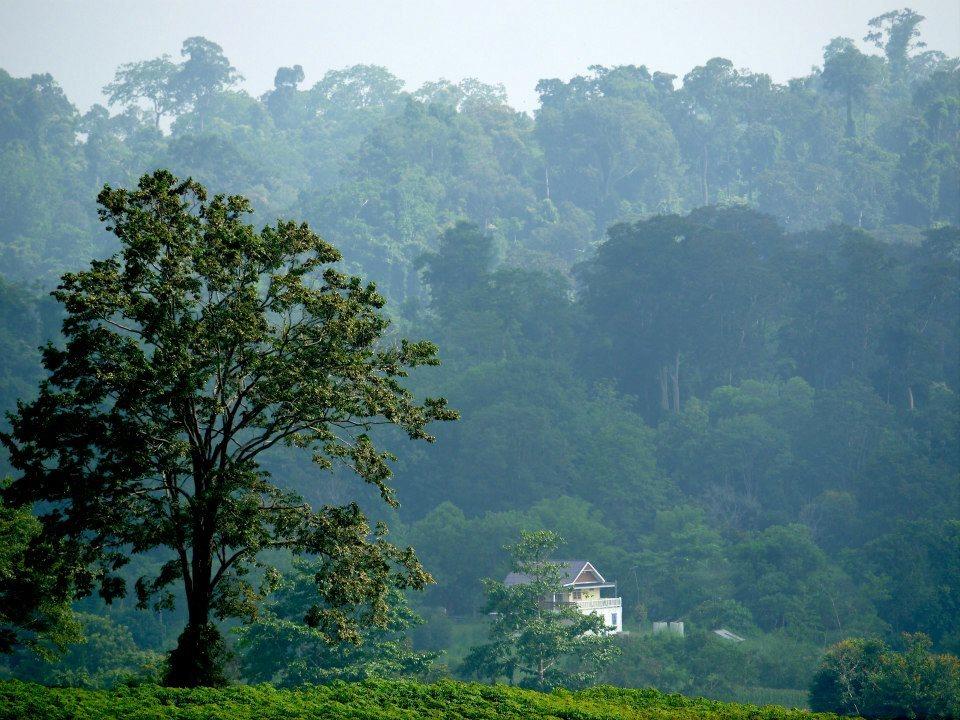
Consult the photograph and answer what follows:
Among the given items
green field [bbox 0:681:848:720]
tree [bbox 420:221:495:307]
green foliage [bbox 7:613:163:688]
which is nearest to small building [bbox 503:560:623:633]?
green foliage [bbox 7:613:163:688]

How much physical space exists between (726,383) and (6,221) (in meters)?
66.8

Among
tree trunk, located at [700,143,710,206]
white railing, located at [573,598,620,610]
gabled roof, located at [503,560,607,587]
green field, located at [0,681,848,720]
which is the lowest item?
green field, located at [0,681,848,720]

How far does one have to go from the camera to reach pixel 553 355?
3529 inches

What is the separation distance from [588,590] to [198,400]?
4361cm

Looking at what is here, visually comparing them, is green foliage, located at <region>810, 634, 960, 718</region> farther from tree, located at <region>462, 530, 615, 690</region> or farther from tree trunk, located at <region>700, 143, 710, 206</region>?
tree trunk, located at <region>700, 143, 710, 206</region>

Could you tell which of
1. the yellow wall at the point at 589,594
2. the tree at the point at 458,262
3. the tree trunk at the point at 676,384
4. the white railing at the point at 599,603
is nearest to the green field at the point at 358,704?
the white railing at the point at 599,603

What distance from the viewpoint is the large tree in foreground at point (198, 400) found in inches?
867

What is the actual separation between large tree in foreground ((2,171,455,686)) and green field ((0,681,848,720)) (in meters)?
1.72

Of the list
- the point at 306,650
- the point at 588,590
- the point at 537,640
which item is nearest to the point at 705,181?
the point at 588,590

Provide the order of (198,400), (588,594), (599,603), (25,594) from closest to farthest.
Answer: (198,400), (25,594), (599,603), (588,594)

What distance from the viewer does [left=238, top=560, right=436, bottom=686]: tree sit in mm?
38562

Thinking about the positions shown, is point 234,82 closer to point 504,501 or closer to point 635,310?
point 635,310

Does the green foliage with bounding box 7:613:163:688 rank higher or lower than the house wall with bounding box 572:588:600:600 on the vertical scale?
lower

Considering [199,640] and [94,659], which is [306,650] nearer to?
[94,659]
